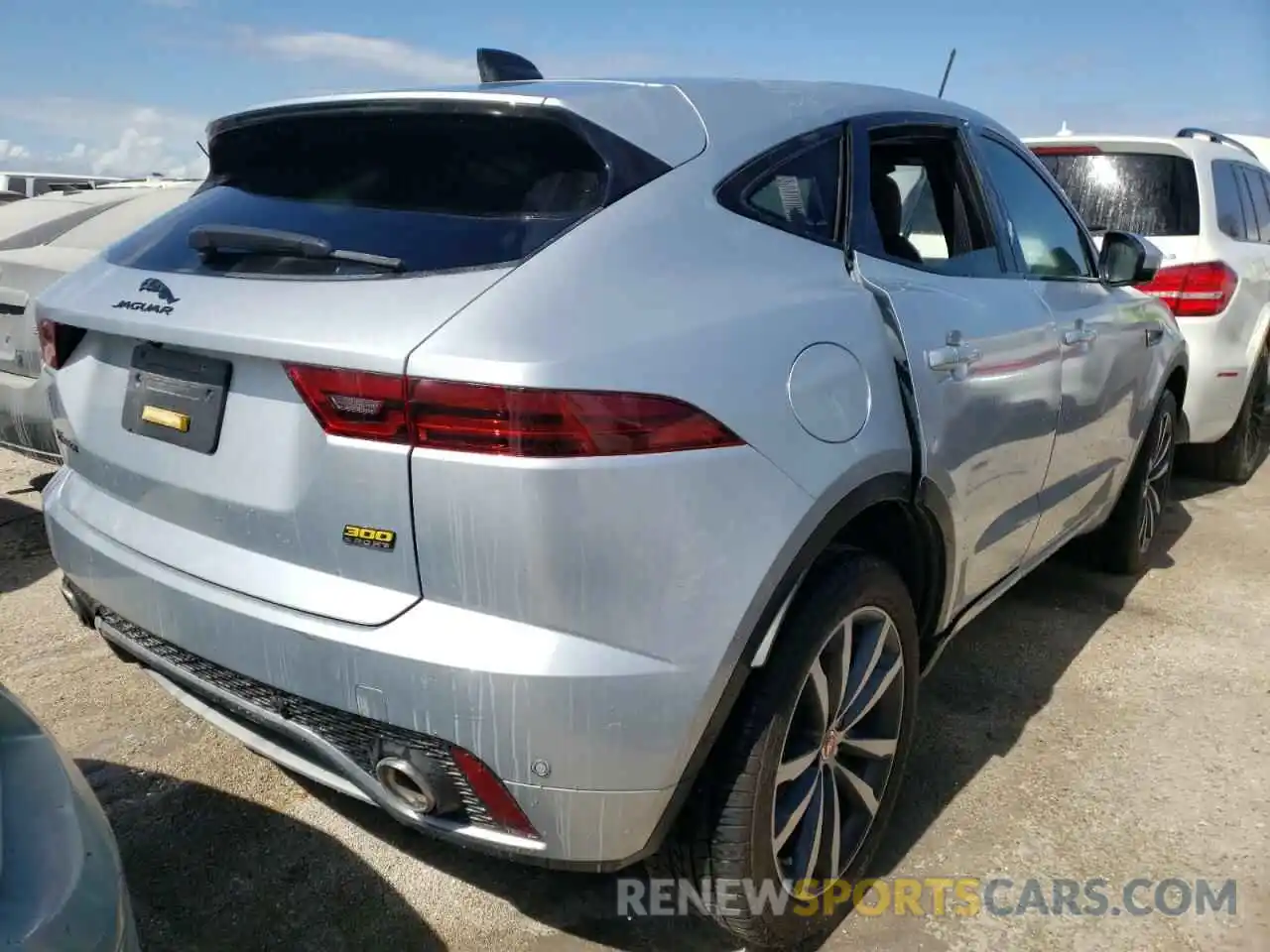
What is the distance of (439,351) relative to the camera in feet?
4.98

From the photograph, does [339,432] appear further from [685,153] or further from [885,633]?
[885,633]

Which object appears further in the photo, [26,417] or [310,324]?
[26,417]

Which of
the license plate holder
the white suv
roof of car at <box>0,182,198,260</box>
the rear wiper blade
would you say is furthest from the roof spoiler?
the white suv

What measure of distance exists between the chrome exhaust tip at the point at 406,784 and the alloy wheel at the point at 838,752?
64 centimetres

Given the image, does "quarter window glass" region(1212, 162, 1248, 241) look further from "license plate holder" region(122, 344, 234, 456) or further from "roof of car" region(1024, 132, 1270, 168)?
"license plate holder" region(122, 344, 234, 456)

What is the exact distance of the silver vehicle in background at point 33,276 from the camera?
12.8ft

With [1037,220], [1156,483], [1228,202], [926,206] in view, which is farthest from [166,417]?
[1228,202]

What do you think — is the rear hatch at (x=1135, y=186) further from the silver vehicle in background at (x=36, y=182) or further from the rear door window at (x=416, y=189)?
the silver vehicle in background at (x=36, y=182)

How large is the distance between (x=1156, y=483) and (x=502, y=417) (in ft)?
11.9

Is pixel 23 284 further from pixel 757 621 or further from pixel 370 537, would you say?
pixel 757 621

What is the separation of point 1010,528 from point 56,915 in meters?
2.40

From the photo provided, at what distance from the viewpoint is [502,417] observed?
4.94 feet

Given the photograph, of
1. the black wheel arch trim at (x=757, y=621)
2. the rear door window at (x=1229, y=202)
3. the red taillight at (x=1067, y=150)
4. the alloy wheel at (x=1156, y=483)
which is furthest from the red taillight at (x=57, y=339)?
the rear door window at (x=1229, y=202)

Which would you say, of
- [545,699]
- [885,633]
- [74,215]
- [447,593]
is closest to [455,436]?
[447,593]
